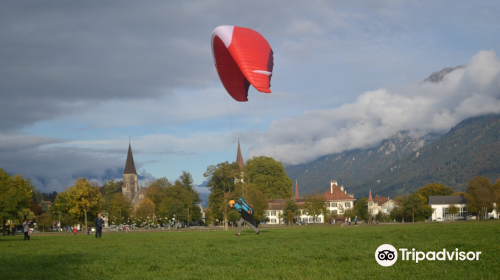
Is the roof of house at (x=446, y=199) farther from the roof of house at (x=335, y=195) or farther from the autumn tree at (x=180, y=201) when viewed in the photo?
the autumn tree at (x=180, y=201)

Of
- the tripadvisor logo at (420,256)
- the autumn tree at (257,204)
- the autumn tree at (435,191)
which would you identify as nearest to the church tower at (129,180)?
the autumn tree at (435,191)

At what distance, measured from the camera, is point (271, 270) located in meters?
9.65

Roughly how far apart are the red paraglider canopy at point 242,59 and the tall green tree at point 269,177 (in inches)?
3414

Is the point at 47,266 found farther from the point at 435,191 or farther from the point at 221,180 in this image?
the point at 435,191

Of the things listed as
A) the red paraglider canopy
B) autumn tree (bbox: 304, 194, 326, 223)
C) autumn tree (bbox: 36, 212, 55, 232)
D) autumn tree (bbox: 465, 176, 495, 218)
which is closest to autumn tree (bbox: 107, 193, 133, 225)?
autumn tree (bbox: 36, 212, 55, 232)

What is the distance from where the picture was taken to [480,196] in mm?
85938

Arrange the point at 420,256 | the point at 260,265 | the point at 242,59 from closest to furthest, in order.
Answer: the point at 260,265 < the point at 420,256 < the point at 242,59

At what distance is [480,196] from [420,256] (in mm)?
85309

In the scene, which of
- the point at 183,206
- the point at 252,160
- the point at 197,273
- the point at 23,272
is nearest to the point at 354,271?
the point at 197,273

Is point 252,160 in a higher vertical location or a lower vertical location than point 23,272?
higher

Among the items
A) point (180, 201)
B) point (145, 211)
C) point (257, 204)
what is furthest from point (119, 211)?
point (257, 204)

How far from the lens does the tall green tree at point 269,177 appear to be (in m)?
114

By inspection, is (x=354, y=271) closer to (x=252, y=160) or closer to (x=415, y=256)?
(x=415, y=256)

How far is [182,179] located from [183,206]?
8871 millimetres
